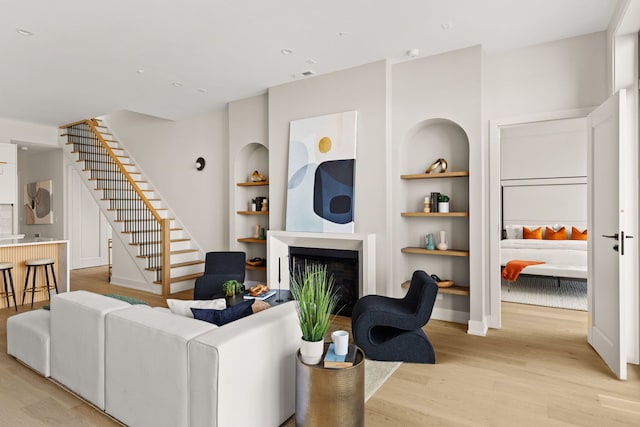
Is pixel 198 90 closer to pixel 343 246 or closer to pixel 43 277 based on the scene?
pixel 343 246

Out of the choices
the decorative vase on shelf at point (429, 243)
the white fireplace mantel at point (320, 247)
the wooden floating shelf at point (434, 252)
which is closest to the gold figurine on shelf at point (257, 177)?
the white fireplace mantel at point (320, 247)

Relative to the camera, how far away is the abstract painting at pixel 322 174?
452cm

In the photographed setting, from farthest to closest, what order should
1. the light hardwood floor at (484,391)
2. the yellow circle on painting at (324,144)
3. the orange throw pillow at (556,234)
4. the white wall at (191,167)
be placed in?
the orange throw pillow at (556,234)
the white wall at (191,167)
the yellow circle on painting at (324,144)
the light hardwood floor at (484,391)

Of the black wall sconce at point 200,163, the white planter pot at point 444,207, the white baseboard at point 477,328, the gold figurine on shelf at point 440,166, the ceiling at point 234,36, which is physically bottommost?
the white baseboard at point 477,328

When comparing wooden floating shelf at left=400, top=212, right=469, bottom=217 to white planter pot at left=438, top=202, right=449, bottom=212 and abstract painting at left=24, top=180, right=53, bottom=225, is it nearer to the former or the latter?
white planter pot at left=438, top=202, right=449, bottom=212

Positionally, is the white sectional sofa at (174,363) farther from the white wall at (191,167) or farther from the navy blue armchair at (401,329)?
the white wall at (191,167)

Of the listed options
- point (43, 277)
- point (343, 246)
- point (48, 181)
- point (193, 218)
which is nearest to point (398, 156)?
point (343, 246)

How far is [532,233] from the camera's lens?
23.9 feet

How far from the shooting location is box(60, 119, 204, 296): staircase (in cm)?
600

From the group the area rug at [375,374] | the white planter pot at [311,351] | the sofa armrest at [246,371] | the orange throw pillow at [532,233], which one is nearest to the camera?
the sofa armrest at [246,371]

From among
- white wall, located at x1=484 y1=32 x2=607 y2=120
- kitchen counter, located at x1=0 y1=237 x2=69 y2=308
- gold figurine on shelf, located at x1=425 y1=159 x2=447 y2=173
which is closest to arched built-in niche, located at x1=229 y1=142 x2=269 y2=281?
kitchen counter, located at x1=0 y1=237 x2=69 y2=308

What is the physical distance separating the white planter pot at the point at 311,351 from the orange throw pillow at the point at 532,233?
6636mm

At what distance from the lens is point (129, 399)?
2160 millimetres

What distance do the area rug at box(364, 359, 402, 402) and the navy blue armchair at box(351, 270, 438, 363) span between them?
0.08 metres
